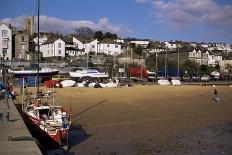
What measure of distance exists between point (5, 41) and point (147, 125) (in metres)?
75.7

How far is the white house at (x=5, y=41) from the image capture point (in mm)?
97125

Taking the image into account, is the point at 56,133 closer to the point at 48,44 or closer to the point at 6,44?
the point at 6,44

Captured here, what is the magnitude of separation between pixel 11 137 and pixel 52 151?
12.7ft

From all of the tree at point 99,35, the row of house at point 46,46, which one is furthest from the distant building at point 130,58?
the tree at point 99,35

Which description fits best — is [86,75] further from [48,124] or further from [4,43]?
[48,124]

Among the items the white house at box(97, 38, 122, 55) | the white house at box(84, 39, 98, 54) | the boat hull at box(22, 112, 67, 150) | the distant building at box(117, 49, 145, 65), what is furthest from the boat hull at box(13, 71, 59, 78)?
the white house at box(97, 38, 122, 55)

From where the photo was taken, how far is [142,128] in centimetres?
2659

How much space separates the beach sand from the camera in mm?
20684

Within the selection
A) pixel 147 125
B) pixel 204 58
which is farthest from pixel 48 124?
pixel 204 58

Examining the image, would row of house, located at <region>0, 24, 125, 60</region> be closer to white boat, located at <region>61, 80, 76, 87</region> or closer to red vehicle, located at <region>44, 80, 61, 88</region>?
white boat, located at <region>61, 80, 76, 87</region>

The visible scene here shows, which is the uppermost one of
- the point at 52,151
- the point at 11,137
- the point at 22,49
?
the point at 22,49

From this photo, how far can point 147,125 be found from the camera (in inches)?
1098

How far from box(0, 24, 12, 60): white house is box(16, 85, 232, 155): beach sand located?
55913 mm

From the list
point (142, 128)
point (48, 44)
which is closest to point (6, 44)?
point (48, 44)
